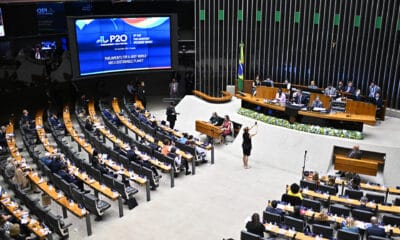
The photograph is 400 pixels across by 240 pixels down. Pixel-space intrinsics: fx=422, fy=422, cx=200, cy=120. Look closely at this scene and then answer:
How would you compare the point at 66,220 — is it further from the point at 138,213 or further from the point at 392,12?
the point at 392,12

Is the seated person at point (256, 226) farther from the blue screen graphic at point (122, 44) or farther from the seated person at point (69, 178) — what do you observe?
the blue screen graphic at point (122, 44)

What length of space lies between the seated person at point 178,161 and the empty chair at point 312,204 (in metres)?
4.60

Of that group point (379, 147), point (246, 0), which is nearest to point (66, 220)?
point (379, 147)

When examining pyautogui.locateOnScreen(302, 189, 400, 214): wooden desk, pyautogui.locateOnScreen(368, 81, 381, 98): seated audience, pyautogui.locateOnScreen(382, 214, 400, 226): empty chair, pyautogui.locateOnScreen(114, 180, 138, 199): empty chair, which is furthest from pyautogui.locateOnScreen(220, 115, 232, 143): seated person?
pyautogui.locateOnScreen(382, 214, 400, 226): empty chair

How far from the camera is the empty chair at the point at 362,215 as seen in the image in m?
9.93

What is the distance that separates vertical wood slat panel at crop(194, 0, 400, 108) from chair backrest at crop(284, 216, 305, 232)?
10.9m

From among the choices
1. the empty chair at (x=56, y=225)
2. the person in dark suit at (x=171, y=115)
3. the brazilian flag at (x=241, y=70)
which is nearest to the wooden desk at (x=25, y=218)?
the empty chair at (x=56, y=225)

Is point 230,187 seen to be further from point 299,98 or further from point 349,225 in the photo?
point 299,98

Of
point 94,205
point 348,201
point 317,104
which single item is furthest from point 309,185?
point 94,205

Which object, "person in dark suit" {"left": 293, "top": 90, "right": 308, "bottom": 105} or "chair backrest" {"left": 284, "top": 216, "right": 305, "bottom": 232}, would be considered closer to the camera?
"chair backrest" {"left": 284, "top": 216, "right": 305, "bottom": 232}

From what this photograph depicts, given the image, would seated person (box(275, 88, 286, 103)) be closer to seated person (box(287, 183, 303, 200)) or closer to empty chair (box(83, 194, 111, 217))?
seated person (box(287, 183, 303, 200))

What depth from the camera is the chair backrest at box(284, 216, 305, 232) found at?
9.53 metres

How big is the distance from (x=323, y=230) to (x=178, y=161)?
578cm

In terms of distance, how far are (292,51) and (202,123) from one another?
6692 millimetres
